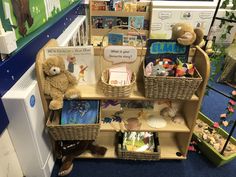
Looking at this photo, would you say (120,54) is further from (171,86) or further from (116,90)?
(171,86)

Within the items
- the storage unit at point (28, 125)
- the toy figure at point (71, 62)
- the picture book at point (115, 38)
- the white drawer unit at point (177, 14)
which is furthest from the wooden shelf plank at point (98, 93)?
the white drawer unit at point (177, 14)

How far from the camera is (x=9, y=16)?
0.96 metres

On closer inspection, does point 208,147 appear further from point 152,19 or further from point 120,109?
point 152,19

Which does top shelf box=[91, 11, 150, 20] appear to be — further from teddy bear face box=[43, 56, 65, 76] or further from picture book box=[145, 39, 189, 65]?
teddy bear face box=[43, 56, 65, 76]

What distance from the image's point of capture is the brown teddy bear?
1098 millimetres

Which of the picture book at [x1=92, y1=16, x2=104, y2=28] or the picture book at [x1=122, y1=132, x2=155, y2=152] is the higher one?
the picture book at [x1=92, y1=16, x2=104, y2=28]

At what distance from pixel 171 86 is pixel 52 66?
2.16 ft


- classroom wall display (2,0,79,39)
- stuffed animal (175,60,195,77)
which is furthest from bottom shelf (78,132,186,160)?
classroom wall display (2,0,79,39)

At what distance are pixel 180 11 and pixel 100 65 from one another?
1896 mm

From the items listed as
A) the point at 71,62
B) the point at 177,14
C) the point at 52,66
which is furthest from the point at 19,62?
the point at 177,14

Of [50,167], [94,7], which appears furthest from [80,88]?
[94,7]

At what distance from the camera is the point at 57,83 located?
3.72ft

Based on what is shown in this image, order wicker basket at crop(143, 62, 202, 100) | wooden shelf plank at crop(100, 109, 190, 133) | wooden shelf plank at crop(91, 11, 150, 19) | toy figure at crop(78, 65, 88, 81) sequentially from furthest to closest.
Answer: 1. wooden shelf plank at crop(91, 11, 150, 19)
2. wooden shelf plank at crop(100, 109, 190, 133)
3. toy figure at crop(78, 65, 88, 81)
4. wicker basket at crop(143, 62, 202, 100)

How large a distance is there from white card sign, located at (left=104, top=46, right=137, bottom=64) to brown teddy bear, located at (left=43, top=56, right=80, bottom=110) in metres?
0.26
